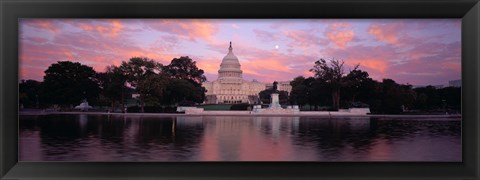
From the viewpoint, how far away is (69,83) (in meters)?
5.97

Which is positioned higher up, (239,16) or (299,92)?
(239,16)

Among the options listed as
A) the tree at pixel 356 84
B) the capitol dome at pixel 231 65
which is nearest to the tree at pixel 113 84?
the capitol dome at pixel 231 65

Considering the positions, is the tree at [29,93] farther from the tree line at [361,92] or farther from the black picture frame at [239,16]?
the tree line at [361,92]

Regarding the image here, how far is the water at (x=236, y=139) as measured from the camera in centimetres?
495

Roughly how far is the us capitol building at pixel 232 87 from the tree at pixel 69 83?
178 centimetres

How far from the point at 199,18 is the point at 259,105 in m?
2.25

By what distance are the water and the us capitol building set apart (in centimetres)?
51

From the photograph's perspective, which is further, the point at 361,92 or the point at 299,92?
the point at 299,92

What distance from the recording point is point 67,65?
5484 mm

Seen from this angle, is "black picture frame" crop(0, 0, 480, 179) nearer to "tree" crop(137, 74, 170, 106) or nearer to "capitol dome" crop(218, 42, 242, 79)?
"capitol dome" crop(218, 42, 242, 79)

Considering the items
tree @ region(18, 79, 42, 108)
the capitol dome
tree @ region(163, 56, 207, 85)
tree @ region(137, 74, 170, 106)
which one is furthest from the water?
the capitol dome

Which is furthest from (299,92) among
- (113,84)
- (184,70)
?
(113,84)

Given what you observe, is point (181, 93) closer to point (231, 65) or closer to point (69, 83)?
point (231, 65)

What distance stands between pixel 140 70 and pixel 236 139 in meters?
1.86
